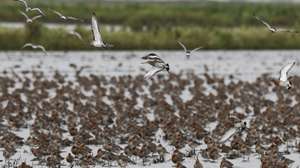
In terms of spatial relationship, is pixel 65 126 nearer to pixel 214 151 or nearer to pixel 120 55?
pixel 214 151

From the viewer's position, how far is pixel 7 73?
34.5 meters

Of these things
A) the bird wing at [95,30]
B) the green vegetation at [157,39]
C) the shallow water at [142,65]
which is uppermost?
the green vegetation at [157,39]

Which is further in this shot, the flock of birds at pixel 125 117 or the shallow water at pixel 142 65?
the shallow water at pixel 142 65

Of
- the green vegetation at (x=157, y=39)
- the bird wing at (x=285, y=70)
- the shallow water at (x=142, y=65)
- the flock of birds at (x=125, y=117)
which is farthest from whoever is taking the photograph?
the green vegetation at (x=157, y=39)

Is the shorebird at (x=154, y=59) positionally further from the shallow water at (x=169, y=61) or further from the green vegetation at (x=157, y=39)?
the green vegetation at (x=157, y=39)

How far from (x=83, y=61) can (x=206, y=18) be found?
29.3 metres

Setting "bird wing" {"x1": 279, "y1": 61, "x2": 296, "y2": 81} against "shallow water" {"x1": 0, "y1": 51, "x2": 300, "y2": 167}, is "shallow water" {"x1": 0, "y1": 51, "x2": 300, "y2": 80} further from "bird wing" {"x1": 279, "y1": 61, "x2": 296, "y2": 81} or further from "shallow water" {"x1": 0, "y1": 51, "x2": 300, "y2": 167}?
"bird wing" {"x1": 279, "y1": 61, "x2": 296, "y2": 81}

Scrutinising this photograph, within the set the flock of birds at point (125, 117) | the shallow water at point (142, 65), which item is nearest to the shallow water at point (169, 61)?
the shallow water at point (142, 65)

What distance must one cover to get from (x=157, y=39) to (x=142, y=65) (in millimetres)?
9240

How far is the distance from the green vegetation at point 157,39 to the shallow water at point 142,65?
41.0 inches

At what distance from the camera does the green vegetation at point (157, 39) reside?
4781 centimetres

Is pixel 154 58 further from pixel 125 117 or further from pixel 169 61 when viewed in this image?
pixel 169 61

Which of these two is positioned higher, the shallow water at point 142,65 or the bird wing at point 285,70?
the shallow water at point 142,65

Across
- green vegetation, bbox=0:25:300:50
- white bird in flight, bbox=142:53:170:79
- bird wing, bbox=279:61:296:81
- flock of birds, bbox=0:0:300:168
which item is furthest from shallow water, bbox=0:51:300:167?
bird wing, bbox=279:61:296:81
